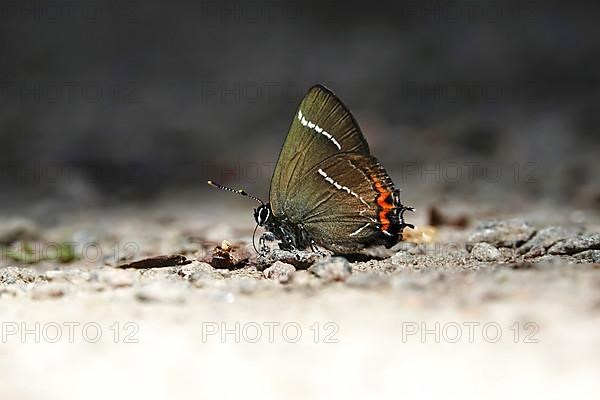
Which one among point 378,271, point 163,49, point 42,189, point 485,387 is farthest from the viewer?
point 163,49

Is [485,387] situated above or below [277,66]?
below

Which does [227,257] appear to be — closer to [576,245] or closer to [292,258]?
[292,258]

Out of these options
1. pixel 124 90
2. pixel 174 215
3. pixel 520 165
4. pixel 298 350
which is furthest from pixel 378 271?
pixel 124 90

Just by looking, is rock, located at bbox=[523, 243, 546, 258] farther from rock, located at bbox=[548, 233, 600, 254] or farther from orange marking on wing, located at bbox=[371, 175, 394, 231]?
orange marking on wing, located at bbox=[371, 175, 394, 231]

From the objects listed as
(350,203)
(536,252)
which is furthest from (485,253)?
(350,203)

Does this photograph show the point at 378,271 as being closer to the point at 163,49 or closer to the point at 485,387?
the point at 485,387

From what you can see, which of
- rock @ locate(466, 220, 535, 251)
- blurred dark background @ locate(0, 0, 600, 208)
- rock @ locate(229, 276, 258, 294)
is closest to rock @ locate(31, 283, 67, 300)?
rock @ locate(229, 276, 258, 294)
